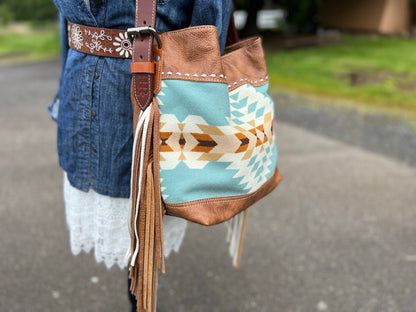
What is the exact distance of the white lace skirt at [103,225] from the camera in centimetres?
151

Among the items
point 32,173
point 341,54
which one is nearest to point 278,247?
point 32,173

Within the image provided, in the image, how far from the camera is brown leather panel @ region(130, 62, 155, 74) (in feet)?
3.87

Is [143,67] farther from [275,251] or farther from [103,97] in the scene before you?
[275,251]

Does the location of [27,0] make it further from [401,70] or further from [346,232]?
[346,232]

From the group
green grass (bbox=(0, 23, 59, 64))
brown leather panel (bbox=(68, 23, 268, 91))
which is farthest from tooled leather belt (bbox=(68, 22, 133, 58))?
green grass (bbox=(0, 23, 59, 64))

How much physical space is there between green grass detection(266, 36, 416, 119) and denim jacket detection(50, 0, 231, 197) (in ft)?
17.3

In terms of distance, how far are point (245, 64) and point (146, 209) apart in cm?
58

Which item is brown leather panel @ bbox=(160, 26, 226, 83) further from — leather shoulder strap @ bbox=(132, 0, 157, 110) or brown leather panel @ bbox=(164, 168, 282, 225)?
brown leather panel @ bbox=(164, 168, 282, 225)

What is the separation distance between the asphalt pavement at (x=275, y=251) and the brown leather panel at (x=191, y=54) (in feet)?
4.85

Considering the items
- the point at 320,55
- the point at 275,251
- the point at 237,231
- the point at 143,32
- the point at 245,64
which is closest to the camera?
the point at 143,32

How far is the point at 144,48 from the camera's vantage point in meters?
1.18

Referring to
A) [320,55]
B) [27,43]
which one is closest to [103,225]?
[320,55]

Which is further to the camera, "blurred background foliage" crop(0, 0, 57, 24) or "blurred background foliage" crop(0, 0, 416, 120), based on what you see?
"blurred background foliage" crop(0, 0, 57, 24)

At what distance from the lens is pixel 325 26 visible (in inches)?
628
